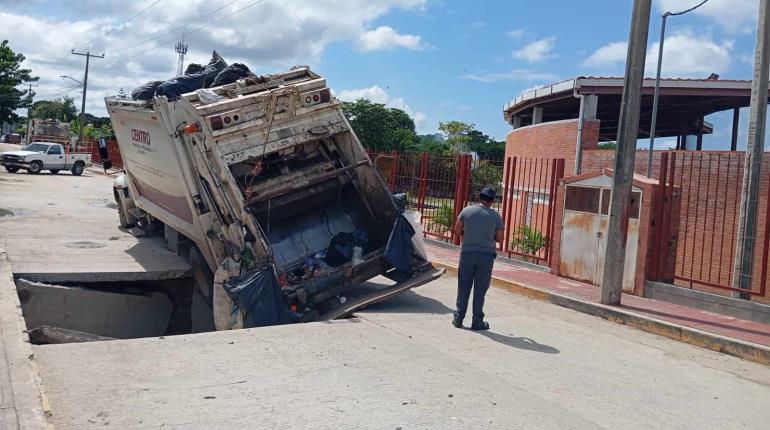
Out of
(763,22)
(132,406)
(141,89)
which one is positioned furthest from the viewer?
(141,89)

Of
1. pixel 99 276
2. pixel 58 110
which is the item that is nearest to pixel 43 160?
pixel 99 276

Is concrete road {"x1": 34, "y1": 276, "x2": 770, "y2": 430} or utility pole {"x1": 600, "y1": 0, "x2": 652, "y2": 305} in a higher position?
utility pole {"x1": 600, "y1": 0, "x2": 652, "y2": 305}

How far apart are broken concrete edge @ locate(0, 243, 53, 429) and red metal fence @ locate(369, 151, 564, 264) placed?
868 centimetres

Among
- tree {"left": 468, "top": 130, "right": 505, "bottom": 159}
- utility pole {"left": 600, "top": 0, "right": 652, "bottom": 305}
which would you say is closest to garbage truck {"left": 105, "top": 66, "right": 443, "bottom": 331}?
utility pole {"left": 600, "top": 0, "right": 652, "bottom": 305}

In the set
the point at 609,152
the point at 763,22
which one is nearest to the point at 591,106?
the point at 609,152

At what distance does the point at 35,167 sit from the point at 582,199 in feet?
96.7

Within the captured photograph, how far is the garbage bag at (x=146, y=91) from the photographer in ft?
35.4

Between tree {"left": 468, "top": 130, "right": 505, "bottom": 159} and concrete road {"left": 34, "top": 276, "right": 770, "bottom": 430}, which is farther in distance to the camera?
tree {"left": 468, "top": 130, "right": 505, "bottom": 159}

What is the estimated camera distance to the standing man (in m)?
7.56

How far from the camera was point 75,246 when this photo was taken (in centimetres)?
1128

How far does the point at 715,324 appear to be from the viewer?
28.8 feet

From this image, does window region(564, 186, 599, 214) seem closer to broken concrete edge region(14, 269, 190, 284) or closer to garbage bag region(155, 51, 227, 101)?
garbage bag region(155, 51, 227, 101)

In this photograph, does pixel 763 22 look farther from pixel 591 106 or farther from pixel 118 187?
pixel 118 187

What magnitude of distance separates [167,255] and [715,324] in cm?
790
